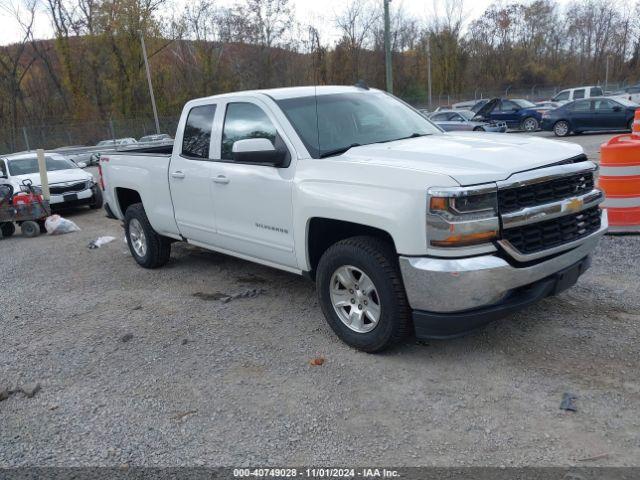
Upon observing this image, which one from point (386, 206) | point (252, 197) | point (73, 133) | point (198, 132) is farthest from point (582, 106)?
point (73, 133)

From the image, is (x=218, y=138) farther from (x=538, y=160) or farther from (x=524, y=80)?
(x=524, y=80)

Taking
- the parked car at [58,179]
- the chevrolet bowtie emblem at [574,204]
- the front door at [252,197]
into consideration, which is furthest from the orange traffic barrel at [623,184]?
the parked car at [58,179]

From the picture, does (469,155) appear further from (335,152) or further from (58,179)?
(58,179)

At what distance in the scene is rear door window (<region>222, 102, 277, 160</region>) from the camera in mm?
4691

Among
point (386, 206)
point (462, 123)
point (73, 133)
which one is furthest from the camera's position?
point (73, 133)

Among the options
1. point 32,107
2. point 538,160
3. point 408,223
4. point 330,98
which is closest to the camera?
point 408,223

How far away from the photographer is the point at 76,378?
408 cm

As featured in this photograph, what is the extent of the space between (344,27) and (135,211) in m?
46.0

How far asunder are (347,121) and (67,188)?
9.18m

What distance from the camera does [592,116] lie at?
19500mm

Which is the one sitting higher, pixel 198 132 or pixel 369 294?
pixel 198 132

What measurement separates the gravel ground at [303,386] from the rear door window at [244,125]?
5.15ft

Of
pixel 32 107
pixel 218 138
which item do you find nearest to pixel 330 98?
pixel 218 138

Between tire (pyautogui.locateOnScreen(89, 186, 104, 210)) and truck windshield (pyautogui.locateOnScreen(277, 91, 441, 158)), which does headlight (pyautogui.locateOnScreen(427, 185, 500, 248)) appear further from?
tire (pyautogui.locateOnScreen(89, 186, 104, 210))
